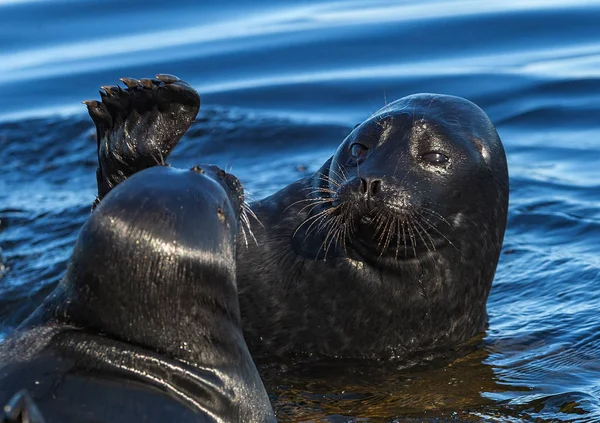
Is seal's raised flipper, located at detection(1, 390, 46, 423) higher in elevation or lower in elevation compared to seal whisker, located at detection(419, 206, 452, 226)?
higher

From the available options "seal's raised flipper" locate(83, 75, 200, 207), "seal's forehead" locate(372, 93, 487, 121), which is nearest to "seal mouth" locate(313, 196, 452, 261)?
"seal's forehead" locate(372, 93, 487, 121)

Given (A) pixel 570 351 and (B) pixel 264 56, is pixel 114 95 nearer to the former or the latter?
(A) pixel 570 351

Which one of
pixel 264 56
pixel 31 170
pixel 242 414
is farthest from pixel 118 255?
pixel 264 56

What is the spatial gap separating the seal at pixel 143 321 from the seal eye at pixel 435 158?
217 cm

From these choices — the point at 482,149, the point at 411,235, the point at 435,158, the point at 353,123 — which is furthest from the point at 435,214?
the point at 353,123

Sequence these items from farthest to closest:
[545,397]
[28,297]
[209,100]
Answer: [209,100] → [28,297] → [545,397]

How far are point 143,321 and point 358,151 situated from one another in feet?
8.25

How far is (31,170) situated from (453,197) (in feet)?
17.1

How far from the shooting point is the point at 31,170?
35.7 feet

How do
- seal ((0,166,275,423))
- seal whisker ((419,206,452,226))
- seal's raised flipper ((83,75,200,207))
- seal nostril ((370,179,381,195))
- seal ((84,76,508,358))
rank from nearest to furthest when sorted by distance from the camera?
seal ((0,166,275,423)), seal's raised flipper ((83,75,200,207)), seal nostril ((370,179,381,195)), seal whisker ((419,206,452,226)), seal ((84,76,508,358))

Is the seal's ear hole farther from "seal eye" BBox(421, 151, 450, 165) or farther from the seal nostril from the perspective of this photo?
the seal nostril

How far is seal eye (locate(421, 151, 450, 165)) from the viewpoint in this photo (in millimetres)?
6738

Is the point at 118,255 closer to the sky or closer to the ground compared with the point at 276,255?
closer to the sky

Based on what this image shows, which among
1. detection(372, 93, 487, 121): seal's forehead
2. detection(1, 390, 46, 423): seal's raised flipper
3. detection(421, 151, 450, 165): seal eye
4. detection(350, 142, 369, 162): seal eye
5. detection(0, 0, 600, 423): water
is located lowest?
detection(0, 0, 600, 423): water
